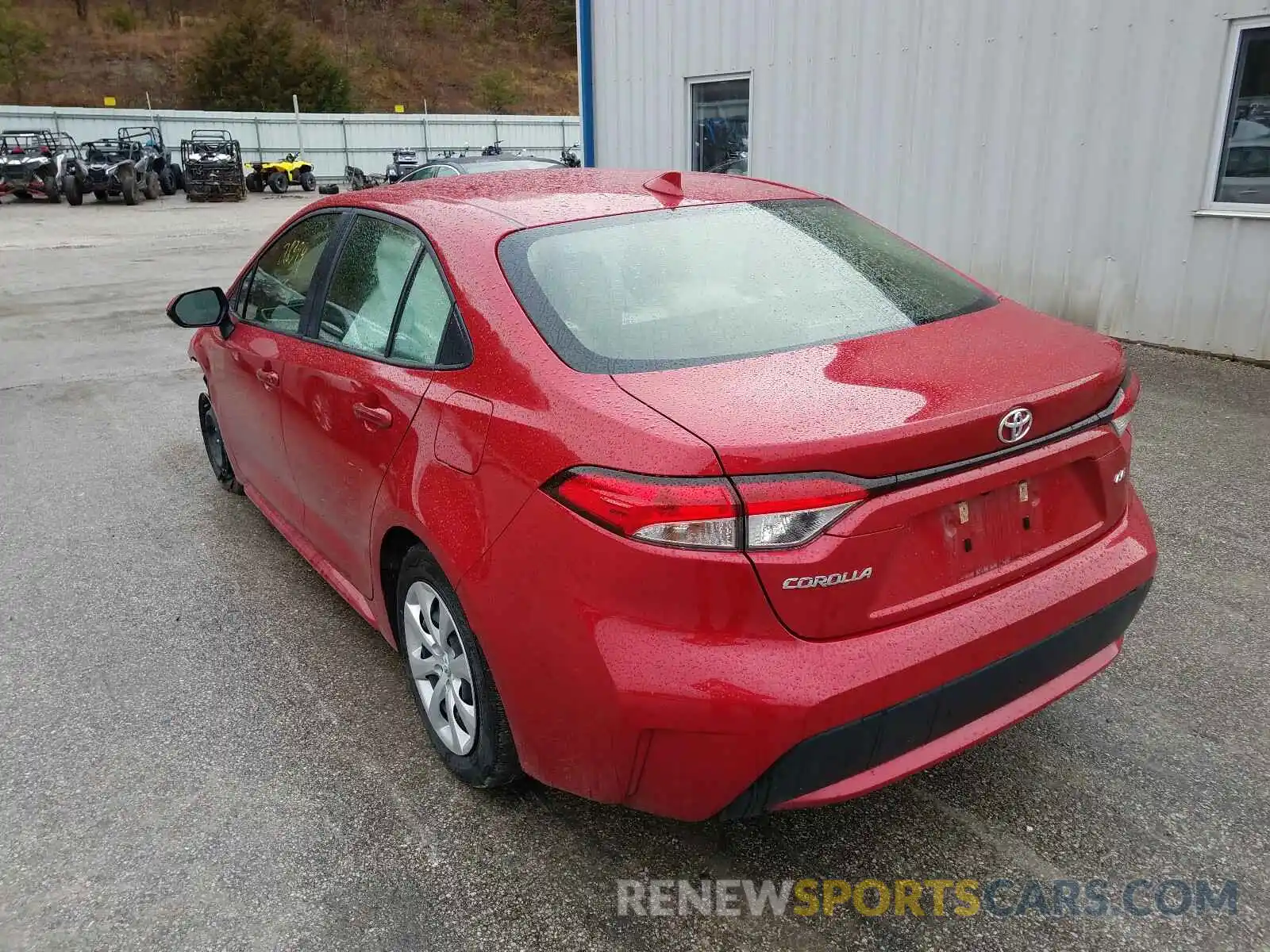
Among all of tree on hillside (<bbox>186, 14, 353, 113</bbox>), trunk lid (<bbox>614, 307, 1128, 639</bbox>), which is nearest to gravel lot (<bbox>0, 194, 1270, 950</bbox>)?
trunk lid (<bbox>614, 307, 1128, 639</bbox>)

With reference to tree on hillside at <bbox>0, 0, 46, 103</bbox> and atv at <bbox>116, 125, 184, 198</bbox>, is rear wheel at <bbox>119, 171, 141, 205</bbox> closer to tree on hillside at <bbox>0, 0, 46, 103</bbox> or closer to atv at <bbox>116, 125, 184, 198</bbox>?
atv at <bbox>116, 125, 184, 198</bbox>

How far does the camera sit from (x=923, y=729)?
6.56ft

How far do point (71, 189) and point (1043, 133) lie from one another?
27.3 metres

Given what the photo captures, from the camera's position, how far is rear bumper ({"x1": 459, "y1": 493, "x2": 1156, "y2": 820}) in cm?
184

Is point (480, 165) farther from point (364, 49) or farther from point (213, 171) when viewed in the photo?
point (364, 49)

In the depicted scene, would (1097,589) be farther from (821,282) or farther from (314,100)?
(314,100)

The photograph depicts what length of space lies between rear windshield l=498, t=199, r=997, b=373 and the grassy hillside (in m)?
58.5

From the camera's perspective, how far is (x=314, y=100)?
2041 inches

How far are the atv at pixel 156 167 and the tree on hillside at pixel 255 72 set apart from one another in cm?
1955

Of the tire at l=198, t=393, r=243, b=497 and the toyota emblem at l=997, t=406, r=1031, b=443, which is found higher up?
the toyota emblem at l=997, t=406, r=1031, b=443

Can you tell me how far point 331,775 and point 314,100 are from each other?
2203 inches

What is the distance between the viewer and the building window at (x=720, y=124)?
10148 mm

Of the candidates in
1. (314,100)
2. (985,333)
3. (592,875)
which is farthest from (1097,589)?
(314,100)

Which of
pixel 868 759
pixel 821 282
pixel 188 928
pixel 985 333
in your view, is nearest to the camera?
pixel 868 759
